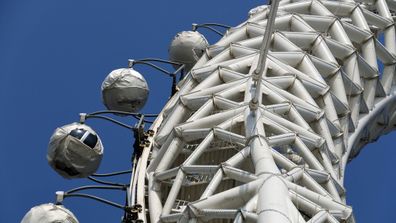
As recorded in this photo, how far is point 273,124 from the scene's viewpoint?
25984 mm

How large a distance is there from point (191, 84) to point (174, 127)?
520 cm

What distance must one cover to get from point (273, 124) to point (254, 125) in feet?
3.81

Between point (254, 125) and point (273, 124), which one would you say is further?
point (273, 124)

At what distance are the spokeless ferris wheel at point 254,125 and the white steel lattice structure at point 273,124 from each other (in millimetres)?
44

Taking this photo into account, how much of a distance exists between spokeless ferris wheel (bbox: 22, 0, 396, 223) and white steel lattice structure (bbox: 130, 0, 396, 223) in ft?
0.14

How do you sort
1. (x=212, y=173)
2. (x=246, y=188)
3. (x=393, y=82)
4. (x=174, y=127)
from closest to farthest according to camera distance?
(x=246, y=188)
(x=212, y=173)
(x=174, y=127)
(x=393, y=82)

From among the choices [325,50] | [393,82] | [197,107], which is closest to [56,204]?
[197,107]

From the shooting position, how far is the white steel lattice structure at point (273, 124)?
21703mm

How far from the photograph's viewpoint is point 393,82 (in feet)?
144

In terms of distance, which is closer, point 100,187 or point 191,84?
point 100,187

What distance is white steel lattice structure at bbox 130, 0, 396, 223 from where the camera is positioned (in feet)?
71.2

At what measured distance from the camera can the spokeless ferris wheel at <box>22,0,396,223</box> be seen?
72.3 feet

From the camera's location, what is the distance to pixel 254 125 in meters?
25.0

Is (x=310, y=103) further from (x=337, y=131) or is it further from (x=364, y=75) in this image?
(x=364, y=75)
